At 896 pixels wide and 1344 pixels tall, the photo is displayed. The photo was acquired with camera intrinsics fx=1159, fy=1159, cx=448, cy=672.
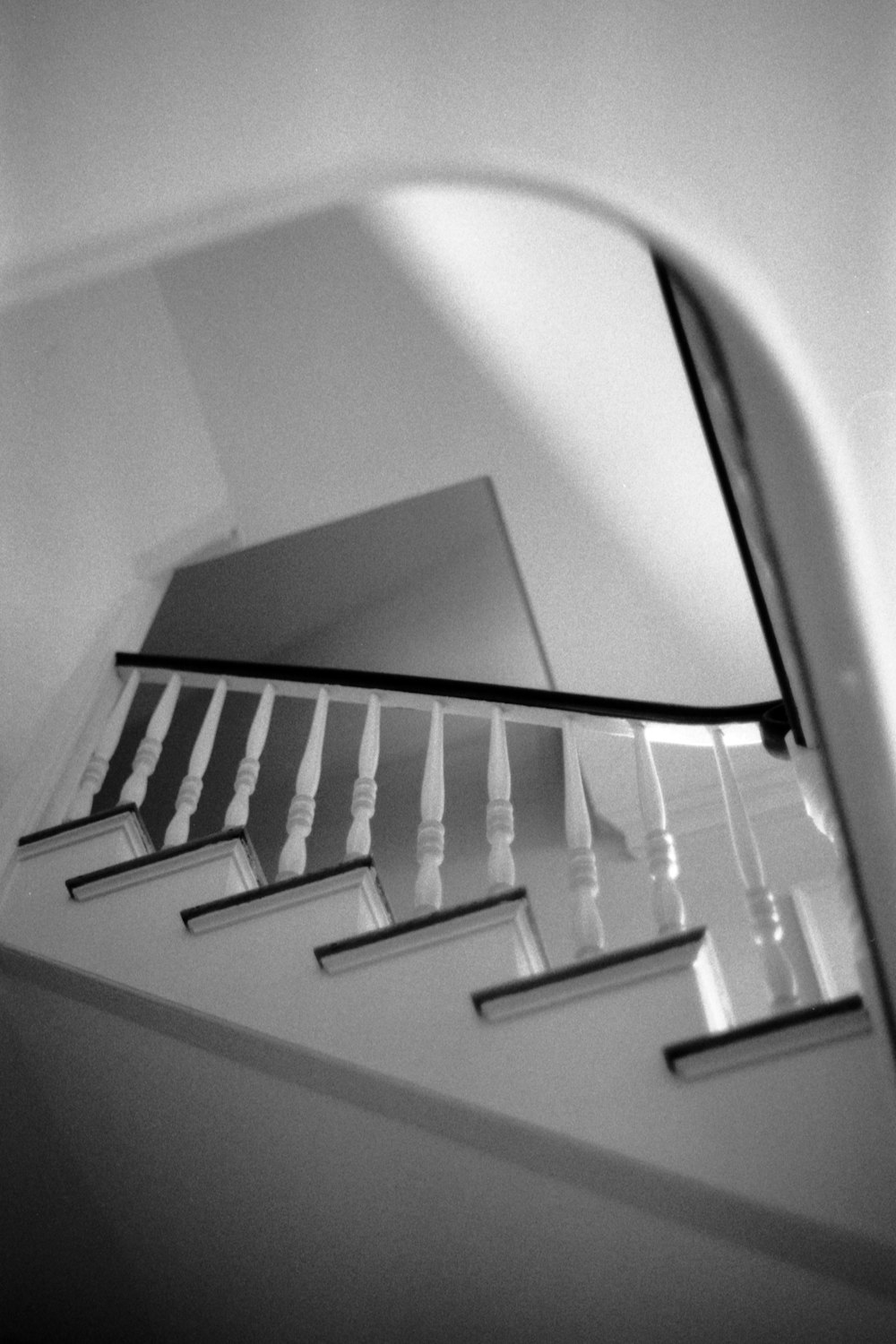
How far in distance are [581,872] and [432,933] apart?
311mm

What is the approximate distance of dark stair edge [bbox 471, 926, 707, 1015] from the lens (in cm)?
172

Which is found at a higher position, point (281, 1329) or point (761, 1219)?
point (761, 1219)

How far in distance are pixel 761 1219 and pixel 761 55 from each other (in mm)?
2162

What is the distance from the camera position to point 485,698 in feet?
8.56

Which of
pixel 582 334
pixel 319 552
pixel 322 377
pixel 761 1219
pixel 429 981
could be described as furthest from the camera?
pixel 319 552

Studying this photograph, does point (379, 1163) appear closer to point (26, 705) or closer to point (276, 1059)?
point (276, 1059)

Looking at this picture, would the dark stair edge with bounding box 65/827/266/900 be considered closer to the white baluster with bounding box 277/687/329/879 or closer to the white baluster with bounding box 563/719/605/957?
the white baluster with bounding box 277/687/329/879

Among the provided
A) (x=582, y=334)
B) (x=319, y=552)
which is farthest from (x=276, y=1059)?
(x=319, y=552)

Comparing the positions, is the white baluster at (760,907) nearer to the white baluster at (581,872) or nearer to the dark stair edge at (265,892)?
the white baluster at (581,872)

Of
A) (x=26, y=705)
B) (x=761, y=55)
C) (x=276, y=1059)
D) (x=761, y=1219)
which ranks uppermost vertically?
(x=761, y=55)

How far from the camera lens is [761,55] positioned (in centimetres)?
237

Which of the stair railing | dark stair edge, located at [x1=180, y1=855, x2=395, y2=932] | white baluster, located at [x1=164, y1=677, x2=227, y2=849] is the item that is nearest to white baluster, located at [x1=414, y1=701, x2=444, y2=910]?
the stair railing

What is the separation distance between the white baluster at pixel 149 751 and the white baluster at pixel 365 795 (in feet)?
1.59

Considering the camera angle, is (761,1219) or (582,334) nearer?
(761,1219)
